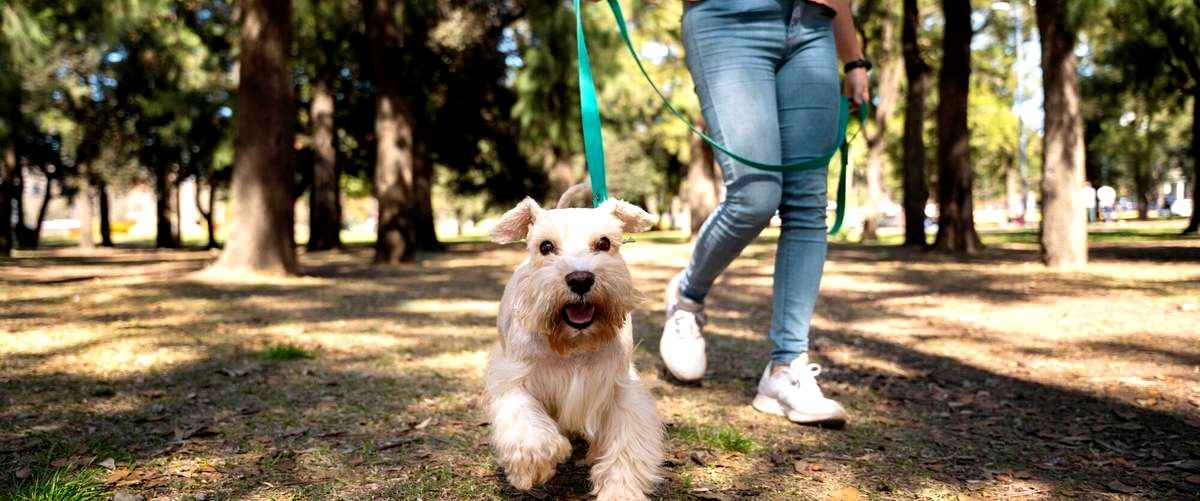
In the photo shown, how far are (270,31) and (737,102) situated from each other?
863 cm

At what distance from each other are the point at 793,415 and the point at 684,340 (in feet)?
2.31

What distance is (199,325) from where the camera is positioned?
6.32 metres

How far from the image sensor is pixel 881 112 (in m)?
22.1

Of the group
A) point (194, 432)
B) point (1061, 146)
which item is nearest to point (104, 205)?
point (1061, 146)

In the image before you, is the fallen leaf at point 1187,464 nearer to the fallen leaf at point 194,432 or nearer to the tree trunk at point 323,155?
the fallen leaf at point 194,432

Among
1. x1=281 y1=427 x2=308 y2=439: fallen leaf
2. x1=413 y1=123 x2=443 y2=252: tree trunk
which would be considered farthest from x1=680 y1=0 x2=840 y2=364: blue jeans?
x1=413 y1=123 x2=443 y2=252: tree trunk

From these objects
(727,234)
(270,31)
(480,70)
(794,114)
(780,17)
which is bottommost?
(727,234)

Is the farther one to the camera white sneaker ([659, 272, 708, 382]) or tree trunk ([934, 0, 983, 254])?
tree trunk ([934, 0, 983, 254])

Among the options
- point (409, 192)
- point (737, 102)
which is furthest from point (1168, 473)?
point (409, 192)

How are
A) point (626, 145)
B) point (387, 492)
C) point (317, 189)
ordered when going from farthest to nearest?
point (626, 145)
point (317, 189)
point (387, 492)

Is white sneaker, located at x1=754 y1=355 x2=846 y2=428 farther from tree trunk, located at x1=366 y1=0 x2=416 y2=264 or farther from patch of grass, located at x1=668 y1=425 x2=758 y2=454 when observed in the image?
tree trunk, located at x1=366 y1=0 x2=416 y2=264

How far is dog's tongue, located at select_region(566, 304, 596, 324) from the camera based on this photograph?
2344 millimetres

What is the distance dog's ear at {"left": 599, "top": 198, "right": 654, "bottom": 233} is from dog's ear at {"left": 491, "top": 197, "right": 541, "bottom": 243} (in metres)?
0.24

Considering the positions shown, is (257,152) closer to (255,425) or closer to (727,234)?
(255,425)
